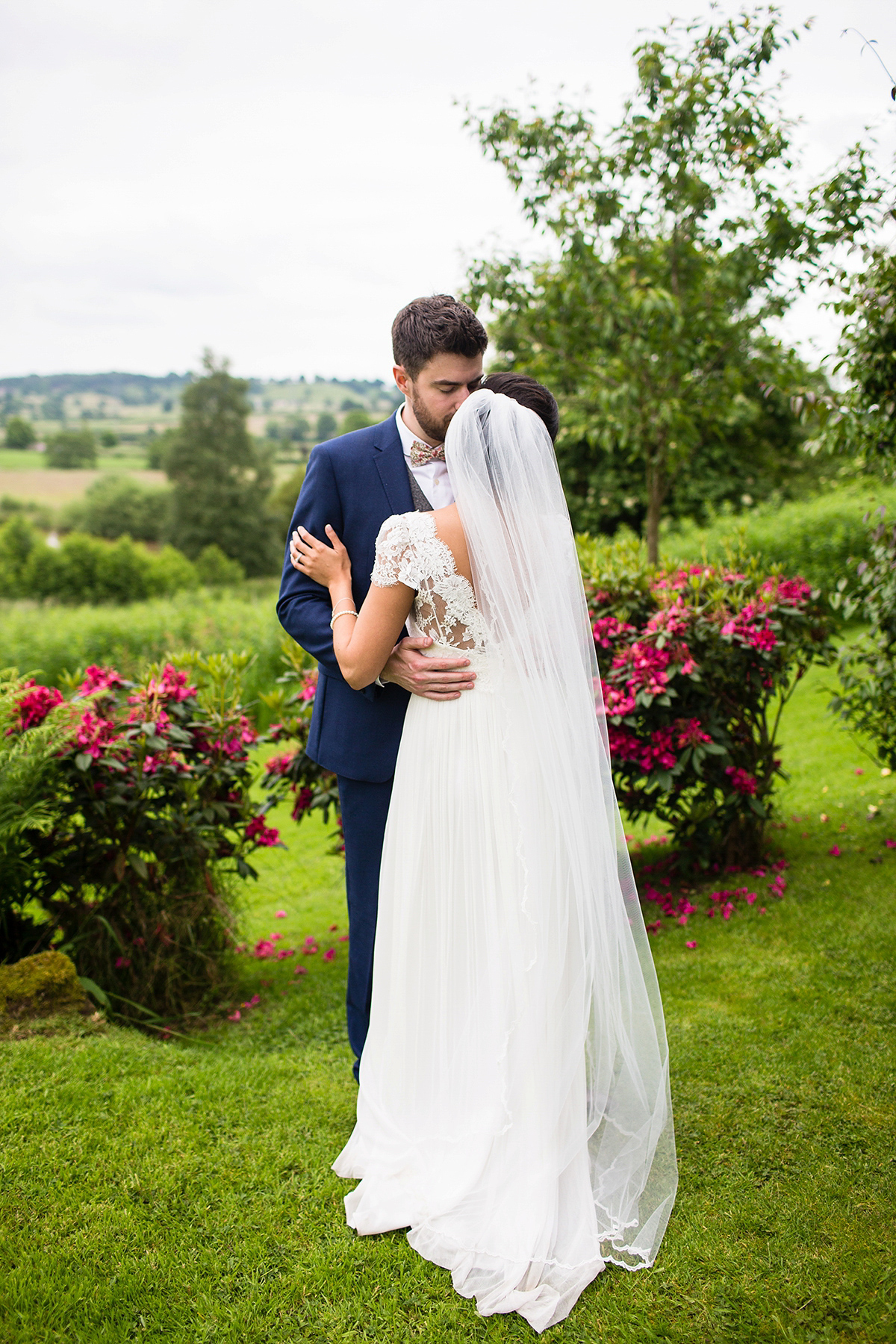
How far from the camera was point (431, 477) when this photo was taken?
265 cm

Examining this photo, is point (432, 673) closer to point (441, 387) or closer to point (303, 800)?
point (441, 387)

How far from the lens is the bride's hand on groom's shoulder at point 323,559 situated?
8.38ft

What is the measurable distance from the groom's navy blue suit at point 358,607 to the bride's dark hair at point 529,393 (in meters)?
0.36

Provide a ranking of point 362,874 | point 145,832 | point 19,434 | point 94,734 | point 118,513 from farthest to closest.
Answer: point 19,434, point 118,513, point 145,832, point 94,734, point 362,874

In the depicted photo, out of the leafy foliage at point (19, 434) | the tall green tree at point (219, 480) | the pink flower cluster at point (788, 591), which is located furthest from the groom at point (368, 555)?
the leafy foliage at point (19, 434)

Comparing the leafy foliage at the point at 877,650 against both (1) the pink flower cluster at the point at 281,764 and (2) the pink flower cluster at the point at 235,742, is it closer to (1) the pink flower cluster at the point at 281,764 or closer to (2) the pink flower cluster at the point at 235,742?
(1) the pink flower cluster at the point at 281,764

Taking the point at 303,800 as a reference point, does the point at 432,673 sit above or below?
above

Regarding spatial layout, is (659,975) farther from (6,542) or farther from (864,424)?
(6,542)

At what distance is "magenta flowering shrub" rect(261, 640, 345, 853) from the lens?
167 inches

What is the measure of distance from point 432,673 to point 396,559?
341 mm

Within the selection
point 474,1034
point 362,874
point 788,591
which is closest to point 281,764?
point 362,874

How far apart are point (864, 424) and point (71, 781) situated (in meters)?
3.96

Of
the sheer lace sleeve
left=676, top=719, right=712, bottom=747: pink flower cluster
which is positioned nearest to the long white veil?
the sheer lace sleeve

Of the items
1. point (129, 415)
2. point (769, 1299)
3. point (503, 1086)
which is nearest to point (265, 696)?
point (503, 1086)
